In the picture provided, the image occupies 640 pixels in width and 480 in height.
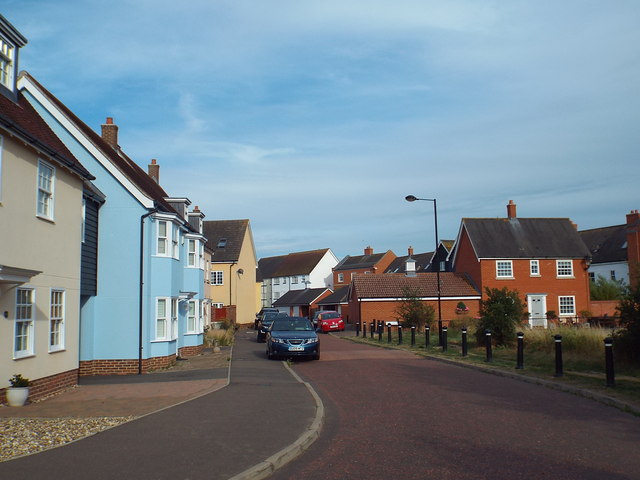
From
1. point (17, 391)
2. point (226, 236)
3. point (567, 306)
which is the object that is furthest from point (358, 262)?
point (17, 391)

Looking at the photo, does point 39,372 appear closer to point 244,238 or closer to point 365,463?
point 365,463

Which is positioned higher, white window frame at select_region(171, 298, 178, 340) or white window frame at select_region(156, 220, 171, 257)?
white window frame at select_region(156, 220, 171, 257)

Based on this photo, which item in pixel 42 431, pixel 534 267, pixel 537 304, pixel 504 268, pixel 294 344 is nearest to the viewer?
pixel 42 431

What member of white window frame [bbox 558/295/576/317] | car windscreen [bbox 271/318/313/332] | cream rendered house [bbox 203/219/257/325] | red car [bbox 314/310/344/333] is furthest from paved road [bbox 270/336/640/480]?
cream rendered house [bbox 203/219/257/325]

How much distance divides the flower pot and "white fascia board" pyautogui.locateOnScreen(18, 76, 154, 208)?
8783 millimetres

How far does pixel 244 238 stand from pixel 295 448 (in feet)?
163

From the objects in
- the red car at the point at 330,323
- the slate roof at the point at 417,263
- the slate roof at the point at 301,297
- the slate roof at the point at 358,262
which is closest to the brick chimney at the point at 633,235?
the slate roof at the point at 417,263

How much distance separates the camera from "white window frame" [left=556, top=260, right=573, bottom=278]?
48.2m

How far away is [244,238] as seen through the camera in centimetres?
5697

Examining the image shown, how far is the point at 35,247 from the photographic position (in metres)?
13.1

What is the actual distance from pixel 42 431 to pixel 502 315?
16.7 meters

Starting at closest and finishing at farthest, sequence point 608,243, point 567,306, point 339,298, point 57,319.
→ point 57,319 < point 567,306 < point 339,298 < point 608,243

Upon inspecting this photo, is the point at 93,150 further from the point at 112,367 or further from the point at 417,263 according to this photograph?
the point at 417,263

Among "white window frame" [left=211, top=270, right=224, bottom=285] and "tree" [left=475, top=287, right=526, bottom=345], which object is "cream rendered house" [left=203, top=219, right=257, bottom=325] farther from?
"tree" [left=475, top=287, right=526, bottom=345]
